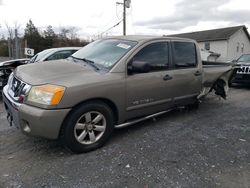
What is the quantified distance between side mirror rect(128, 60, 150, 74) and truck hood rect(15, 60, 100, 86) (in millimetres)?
584

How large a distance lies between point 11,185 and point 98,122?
1362 mm

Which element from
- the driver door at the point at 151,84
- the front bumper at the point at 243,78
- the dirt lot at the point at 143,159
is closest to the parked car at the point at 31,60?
the dirt lot at the point at 143,159

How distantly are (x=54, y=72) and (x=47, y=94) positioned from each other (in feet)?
1.73

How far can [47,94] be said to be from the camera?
119 inches

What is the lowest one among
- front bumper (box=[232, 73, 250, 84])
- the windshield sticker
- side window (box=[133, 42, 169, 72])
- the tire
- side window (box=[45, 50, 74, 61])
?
the tire

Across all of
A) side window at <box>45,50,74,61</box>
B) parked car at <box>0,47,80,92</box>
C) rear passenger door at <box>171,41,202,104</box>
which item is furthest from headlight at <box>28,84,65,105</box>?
side window at <box>45,50,74,61</box>

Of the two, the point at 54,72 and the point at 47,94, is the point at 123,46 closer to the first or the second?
the point at 54,72

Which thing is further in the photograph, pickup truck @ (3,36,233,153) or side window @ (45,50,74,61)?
side window @ (45,50,74,61)

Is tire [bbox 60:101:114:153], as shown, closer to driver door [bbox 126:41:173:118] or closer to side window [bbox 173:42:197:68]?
driver door [bbox 126:41:173:118]

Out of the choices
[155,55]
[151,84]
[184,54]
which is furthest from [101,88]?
[184,54]

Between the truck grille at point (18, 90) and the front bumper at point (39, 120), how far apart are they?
0.40ft

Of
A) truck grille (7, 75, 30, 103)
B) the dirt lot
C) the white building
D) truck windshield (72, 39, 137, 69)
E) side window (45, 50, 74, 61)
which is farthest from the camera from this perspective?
the white building

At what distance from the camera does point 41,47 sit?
28.4m

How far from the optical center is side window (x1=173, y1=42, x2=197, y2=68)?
15.0 ft
